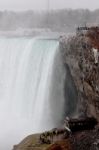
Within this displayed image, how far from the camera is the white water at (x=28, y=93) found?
47219mm

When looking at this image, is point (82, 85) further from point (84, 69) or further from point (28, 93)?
point (28, 93)

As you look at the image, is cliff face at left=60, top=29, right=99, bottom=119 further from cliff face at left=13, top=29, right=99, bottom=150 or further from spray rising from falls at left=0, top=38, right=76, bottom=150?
spray rising from falls at left=0, top=38, right=76, bottom=150

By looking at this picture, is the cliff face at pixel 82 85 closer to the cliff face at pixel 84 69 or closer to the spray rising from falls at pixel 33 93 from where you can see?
the cliff face at pixel 84 69

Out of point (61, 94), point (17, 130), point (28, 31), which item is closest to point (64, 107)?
point (61, 94)

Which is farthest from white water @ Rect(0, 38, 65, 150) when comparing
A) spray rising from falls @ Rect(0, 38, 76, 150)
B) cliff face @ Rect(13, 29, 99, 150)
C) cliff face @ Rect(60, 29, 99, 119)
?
cliff face @ Rect(60, 29, 99, 119)

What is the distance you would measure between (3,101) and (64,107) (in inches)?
405

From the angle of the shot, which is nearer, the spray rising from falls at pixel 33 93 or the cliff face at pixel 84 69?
the cliff face at pixel 84 69

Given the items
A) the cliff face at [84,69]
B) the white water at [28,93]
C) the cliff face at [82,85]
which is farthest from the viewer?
the white water at [28,93]

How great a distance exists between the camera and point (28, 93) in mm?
51438

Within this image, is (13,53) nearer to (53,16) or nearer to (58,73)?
(58,73)

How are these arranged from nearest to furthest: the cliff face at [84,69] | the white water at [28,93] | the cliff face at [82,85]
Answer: the cliff face at [82,85] < the cliff face at [84,69] < the white water at [28,93]

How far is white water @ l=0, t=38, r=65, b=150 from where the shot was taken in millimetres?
47219

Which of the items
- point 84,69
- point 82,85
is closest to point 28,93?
point 82,85

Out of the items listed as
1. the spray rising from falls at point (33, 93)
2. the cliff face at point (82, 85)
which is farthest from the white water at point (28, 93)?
the cliff face at point (82, 85)
